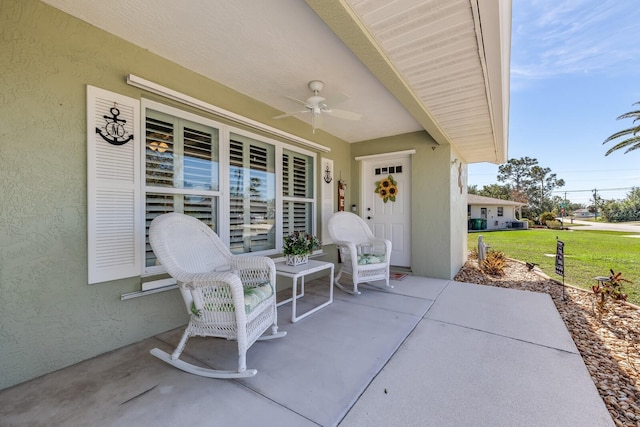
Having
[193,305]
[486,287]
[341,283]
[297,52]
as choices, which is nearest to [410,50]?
[297,52]

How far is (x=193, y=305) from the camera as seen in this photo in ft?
6.21

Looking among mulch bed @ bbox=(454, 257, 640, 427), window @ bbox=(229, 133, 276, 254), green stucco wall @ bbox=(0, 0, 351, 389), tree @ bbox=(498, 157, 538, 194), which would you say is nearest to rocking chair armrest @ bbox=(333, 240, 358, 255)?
window @ bbox=(229, 133, 276, 254)

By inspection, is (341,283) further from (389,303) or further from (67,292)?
(67,292)

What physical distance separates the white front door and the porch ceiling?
1.74 metres

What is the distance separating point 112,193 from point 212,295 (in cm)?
126

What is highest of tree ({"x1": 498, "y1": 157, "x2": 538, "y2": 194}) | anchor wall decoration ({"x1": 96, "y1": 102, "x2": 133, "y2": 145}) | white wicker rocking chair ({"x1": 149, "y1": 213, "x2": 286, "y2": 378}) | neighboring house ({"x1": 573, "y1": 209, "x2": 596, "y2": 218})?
tree ({"x1": 498, "y1": 157, "x2": 538, "y2": 194})

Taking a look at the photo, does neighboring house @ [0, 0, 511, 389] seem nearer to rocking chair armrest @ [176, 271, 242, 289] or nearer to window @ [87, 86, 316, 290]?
window @ [87, 86, 316, 290]

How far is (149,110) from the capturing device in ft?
8.00

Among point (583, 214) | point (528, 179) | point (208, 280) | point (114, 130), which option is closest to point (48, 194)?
point (114, 130)

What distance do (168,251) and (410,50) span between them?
2522 mm

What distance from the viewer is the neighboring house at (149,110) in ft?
5.70

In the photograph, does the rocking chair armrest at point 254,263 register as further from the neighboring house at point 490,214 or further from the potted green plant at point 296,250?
the neighboring house at point 490,214

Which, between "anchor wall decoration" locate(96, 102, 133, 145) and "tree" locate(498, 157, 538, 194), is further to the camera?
"tree" locate(498, 157, 538, 194)

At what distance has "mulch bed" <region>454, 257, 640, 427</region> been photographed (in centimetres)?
157
